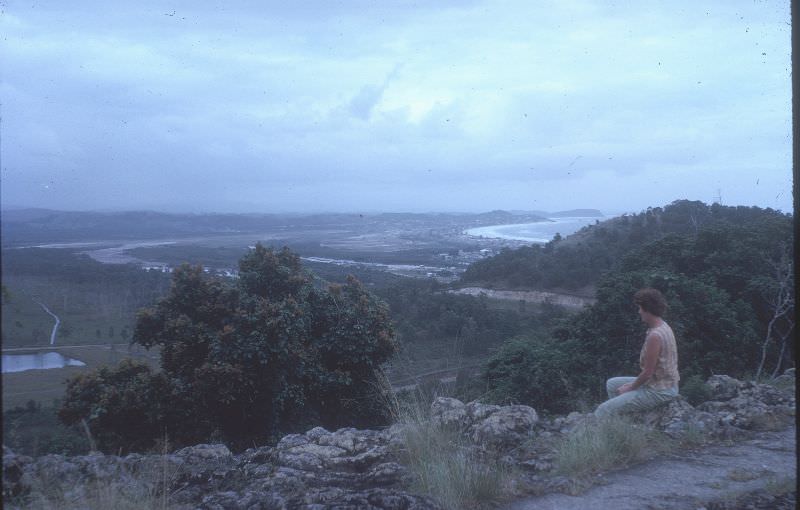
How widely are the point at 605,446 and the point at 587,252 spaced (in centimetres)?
2185

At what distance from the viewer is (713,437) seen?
5410 mm

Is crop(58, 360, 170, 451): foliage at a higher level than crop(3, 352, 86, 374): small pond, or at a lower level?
lower

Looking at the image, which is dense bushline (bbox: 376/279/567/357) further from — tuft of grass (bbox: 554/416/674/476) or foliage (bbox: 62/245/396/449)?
tuft of grass (bbox: 554/416/674/476)

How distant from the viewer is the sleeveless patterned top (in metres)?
5.38

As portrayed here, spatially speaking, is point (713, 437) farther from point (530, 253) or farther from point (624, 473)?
point (530, 253)

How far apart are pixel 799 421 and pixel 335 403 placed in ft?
22.7

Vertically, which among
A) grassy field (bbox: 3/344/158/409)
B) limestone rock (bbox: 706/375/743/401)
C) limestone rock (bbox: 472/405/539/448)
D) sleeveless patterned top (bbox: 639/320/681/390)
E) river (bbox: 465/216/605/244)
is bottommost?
grassy field (bbox: 3/344/158/409)

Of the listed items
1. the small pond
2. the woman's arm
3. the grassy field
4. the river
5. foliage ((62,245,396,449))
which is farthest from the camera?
the river

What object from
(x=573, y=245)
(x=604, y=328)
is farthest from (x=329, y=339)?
(x=573, y=245)

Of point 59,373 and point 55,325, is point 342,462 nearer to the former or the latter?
point 59,373

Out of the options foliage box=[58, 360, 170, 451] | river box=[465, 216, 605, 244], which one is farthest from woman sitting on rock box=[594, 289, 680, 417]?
river box=[465, 216, 605, 244]

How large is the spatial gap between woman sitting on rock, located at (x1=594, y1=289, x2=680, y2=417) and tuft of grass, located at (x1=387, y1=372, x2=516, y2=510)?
1.47 m

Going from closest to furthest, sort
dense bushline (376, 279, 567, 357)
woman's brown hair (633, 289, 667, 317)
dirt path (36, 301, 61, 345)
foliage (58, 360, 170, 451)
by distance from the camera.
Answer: woman's brown hair (633, 289, 667, 317) < foliage (58, 360, 170, 451) < dirt path (36, 301, 61, 345) < dense bushline (376, 279, 567, 357)

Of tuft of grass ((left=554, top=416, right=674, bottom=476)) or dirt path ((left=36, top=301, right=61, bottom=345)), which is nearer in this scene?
tuft of grass ((left=554, top=416, right=674, bottom=476))
